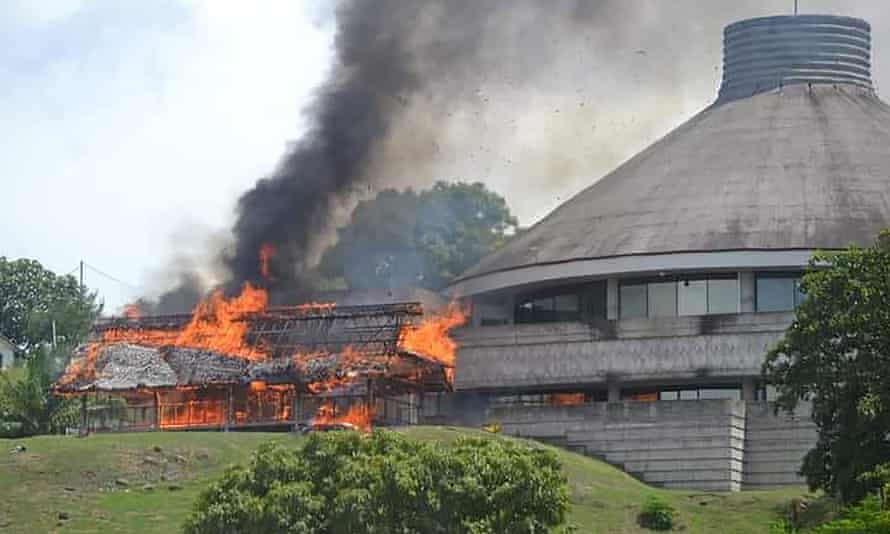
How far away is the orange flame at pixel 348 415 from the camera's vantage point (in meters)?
89.8

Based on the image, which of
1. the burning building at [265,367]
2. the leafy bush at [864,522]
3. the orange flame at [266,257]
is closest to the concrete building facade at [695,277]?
the burning building at [265,367]

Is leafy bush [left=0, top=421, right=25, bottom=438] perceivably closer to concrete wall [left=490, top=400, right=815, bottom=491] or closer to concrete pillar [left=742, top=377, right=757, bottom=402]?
concrete wall [left=490, top=400, right=815, bottom=491]

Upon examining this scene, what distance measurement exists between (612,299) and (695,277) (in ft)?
10.4

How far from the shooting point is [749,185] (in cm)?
9919

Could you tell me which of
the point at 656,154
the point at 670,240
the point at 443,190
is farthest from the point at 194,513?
the point at 443,190

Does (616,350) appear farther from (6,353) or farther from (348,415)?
(6,353)

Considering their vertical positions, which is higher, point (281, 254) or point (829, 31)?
point (829, 31)

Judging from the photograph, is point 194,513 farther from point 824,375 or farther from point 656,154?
point 656,154

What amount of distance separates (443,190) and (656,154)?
41.5 m

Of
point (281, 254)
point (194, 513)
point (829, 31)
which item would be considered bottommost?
point (194, 513)

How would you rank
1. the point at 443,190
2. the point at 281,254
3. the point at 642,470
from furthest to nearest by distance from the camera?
the point at 443,190 < the point at 281,254 < the point at 642,470

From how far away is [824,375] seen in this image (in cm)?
7044

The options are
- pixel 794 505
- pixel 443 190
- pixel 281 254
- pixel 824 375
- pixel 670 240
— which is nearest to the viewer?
pixel 824 375

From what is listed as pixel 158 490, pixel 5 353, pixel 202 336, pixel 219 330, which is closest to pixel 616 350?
pixel 219 330
